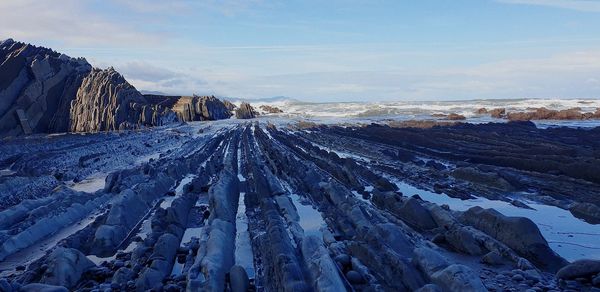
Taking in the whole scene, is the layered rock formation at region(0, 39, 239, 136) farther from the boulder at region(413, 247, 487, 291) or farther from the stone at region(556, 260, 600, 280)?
the stone at region(556, 260, 600, 280)

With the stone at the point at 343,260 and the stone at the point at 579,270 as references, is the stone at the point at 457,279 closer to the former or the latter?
the stone at the point at 343,260

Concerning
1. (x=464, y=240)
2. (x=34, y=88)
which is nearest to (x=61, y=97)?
(x=34, y=88)

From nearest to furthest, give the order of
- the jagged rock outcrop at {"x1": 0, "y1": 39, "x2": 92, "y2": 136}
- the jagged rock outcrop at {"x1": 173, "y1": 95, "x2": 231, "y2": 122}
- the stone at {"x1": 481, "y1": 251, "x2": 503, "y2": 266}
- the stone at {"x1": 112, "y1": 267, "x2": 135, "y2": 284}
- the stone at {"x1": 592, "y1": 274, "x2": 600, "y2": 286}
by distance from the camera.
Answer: the stone at {"x1": 592, "y1": 274, "x2": 600, "y2": 286}
the stone at {"x1": 112, "y1": 267, "x2": 135, "y2": 284}
the stone at {"x1": 481, "y1": 251, "x2": 503, "y2": 266}
the jagged rock outcrop at {"x1": 0, "y1": 39, "x2": 92, "y2": 136}
the jagged rock outcrop at {"x1": 173, "y1": 95, "x2": 231, "y2": 122}

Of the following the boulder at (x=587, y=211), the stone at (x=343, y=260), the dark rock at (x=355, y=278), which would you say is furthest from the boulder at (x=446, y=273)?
the boulder at (x=587, y=211)

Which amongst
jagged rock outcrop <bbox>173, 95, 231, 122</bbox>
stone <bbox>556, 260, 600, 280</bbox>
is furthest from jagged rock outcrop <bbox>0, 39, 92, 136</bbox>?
stone <bbox>556, 260, 600, 280</bbox>

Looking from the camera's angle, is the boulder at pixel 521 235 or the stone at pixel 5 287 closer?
the stone at pixel 5 287

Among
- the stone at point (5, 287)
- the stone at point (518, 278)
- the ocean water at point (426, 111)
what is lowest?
the ocean water at point (426, 111)
